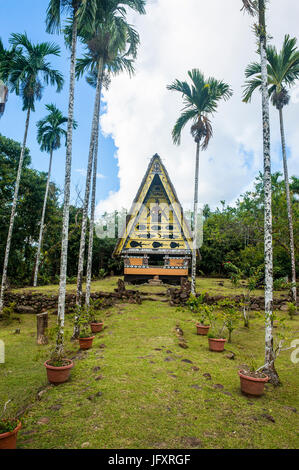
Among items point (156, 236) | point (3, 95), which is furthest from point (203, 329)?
point (3, 95)

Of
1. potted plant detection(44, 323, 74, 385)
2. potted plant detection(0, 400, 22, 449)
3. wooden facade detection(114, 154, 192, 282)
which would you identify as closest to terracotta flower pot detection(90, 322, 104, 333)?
potted plant detection(44, 323, 74, 385)

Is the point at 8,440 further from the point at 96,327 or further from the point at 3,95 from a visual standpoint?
the point at 3,95

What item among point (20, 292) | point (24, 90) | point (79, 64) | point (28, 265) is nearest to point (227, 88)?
point (79, 64)

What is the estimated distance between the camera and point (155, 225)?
16281 mm

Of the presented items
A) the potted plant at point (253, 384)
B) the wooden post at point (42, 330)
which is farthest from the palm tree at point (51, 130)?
the potted plant at point (253, 384)

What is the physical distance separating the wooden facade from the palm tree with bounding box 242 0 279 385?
9710 millimetres

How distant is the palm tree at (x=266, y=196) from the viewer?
18.4 feet

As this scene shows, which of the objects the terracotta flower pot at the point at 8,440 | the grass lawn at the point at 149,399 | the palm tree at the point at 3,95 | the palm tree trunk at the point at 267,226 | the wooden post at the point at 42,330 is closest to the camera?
the terracotta flower pot at the point at 8,440

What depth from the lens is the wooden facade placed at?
15719 mm

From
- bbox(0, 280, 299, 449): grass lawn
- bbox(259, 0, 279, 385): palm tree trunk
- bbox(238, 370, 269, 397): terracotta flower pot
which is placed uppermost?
bbox(259, 0, 279, 385): palm tree trunk

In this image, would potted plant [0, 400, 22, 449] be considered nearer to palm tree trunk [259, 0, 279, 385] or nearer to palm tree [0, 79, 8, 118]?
palm tree trunk [259, 0, 279, 385]

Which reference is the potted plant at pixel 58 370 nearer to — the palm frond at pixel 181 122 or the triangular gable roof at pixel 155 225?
the triangular gable roof at pixel 155 225

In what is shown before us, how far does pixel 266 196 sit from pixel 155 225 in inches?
414
